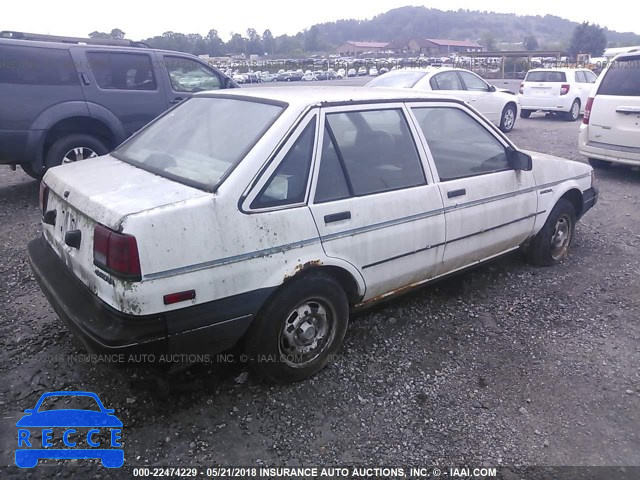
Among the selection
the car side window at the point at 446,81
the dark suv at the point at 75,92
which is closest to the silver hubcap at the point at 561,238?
the dark suv at the point at 75,92

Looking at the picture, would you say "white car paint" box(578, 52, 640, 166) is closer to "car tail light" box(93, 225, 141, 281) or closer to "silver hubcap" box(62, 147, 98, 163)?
"silver hubcap" box(62, 147, 98, 163)

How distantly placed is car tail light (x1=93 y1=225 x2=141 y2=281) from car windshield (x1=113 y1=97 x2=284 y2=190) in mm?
509

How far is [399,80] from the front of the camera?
10.6 m

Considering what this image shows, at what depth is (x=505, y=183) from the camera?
3896 millimetres

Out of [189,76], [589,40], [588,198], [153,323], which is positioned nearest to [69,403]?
[153,323]

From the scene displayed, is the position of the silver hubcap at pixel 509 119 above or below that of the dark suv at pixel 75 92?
below

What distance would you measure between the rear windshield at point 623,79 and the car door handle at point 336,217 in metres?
6.62

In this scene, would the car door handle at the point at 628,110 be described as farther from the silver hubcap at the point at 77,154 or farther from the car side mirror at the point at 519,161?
the silver hubcap at the point at 77,154

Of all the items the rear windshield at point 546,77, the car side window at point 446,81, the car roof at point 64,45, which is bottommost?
the rear windshield at point 546,77

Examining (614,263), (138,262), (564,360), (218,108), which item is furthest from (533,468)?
(614,263)

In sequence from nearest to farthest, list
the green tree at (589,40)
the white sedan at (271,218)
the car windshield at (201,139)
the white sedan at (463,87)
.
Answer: the white sedan at (271,218) → the car windshield at (201,139) → the white sedan at (463,87) → the green tree at (589,40)

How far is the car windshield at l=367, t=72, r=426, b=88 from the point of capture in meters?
10.3

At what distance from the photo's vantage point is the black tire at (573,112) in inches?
577

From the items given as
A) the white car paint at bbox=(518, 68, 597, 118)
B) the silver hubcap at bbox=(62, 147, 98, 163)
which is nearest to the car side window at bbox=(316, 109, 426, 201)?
the silver hubcap at bbox=(62, 147, 98, 163)
